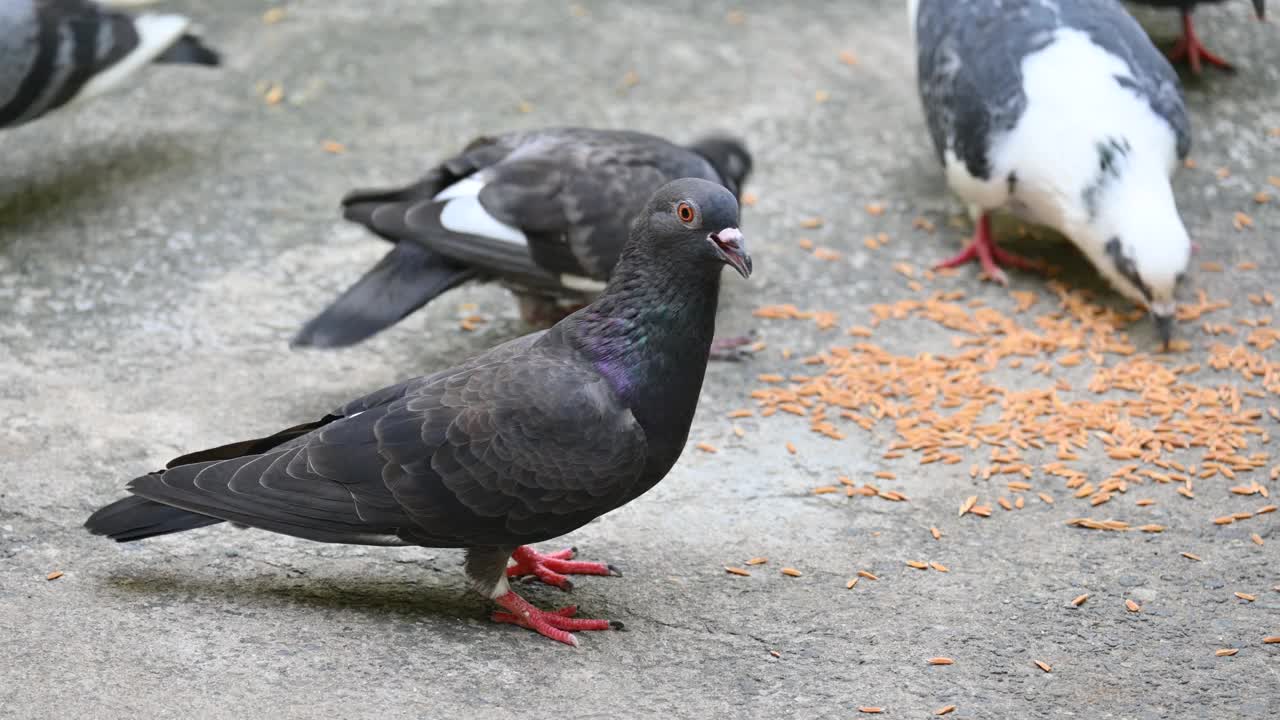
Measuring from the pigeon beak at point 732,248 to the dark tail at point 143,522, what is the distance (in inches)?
52.6

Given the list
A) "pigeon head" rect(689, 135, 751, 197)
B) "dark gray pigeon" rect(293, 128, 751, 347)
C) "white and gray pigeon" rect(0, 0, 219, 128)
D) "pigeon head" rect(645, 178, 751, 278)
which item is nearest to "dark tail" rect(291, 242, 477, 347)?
"dark gray pigeon" rect(293, 128, 751, 347)

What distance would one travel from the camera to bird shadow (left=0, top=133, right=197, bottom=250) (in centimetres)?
568

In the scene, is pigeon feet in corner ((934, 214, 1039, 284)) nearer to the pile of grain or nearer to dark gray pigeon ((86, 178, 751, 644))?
the pile of grain

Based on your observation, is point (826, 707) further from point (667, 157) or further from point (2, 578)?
point (667, 157)

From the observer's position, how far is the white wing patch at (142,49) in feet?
19.3

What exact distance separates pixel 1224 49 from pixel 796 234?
2.82m

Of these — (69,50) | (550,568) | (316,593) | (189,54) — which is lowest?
(550,568)

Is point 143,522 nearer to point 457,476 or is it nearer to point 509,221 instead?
point 457,476

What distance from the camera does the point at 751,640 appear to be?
3510mm

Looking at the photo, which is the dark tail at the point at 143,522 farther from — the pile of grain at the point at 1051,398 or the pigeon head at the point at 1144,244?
the pigeon head at the point at 1144,244

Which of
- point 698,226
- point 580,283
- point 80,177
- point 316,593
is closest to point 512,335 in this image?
point 580,283

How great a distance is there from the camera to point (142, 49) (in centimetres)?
597

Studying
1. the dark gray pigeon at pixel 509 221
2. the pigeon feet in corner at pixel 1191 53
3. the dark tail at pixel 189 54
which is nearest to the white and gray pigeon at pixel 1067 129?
the dark gray pigeon at pixel 509 221

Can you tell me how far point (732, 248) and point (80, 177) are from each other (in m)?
3.68
